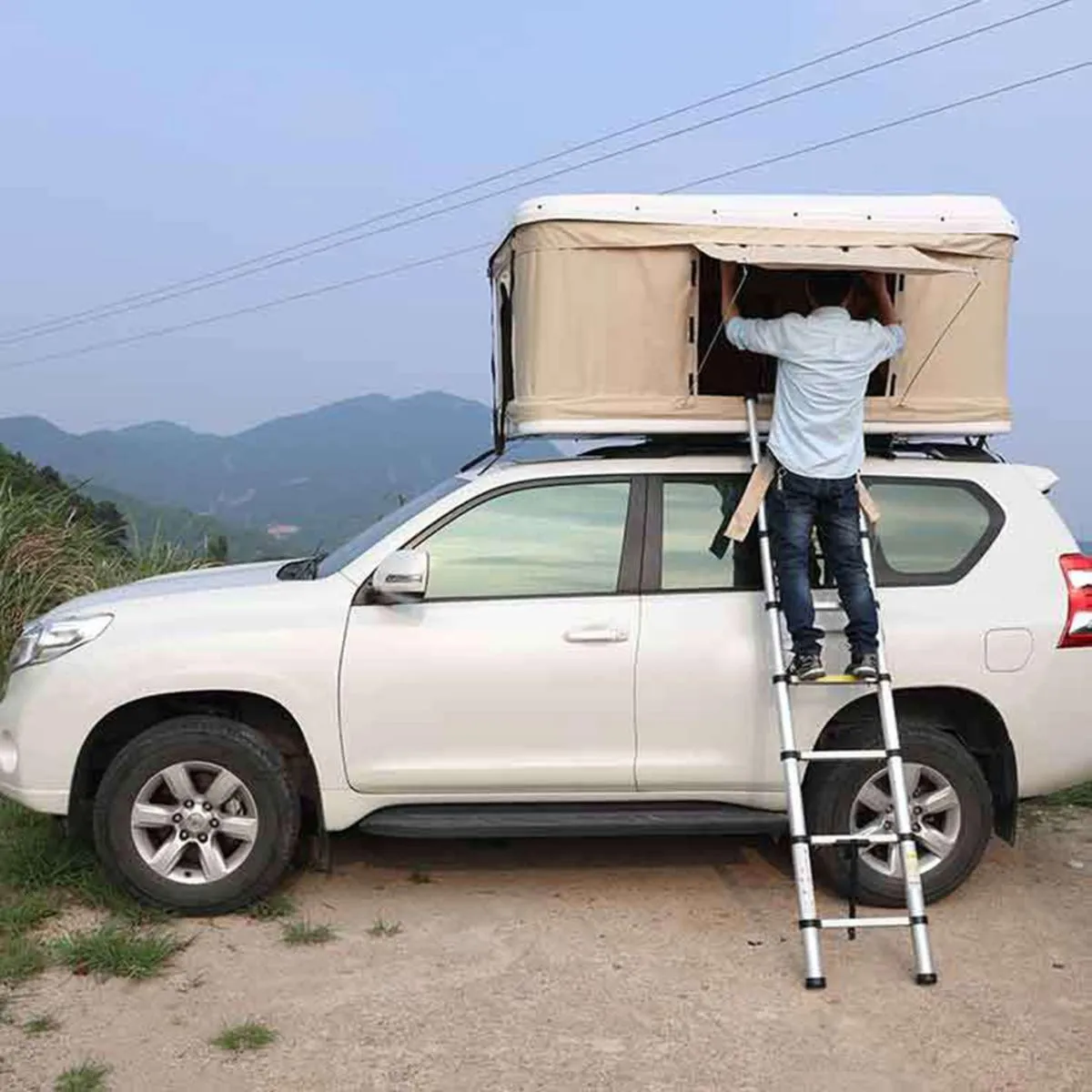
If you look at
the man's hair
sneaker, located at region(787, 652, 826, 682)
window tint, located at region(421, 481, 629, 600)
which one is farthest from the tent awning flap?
sneaker, located at region(787, 652, 826, 682)

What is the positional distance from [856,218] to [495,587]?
6.79 ft

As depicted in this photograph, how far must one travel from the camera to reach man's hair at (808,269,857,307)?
5.22m

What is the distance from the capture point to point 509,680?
5.00 meters

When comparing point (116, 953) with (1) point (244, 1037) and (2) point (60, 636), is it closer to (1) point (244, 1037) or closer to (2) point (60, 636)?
(1) point (244, 1037)

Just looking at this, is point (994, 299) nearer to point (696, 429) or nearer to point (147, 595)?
point (696, 429)

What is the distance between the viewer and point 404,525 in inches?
206

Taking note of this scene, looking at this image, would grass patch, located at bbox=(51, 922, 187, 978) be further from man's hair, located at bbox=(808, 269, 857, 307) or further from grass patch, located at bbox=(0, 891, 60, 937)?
man's hair, located at bbox=(808, 269, 857, 307)

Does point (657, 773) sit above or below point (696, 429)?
below

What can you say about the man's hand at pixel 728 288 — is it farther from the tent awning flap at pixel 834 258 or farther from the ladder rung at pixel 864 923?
the ladder rung at pixel 864 923

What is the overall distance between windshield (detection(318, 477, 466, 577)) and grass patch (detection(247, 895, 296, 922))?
4.25 ft

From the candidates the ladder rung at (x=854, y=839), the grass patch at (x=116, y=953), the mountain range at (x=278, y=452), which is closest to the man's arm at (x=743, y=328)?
the ladder rung at (x=854, y=839)

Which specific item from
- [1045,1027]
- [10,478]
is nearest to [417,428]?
[10,478]

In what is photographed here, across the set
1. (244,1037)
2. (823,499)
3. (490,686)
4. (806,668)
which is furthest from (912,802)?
(244,1037)

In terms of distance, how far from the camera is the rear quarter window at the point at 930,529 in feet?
17.4
